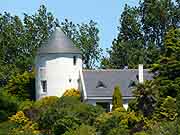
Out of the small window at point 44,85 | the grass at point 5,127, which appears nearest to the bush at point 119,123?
the grass at point 5,127

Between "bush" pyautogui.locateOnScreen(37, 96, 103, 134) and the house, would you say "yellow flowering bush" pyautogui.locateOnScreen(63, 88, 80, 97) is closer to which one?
the house

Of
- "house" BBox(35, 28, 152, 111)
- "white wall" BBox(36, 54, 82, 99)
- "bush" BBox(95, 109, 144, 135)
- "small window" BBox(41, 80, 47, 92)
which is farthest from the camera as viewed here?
"small window" BBox(41, 80, 47, 92)

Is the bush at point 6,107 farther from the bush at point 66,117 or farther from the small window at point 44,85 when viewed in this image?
the small window at point 44,85

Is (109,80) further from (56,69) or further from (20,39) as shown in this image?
(20,39)

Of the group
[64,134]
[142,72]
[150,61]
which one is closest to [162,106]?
[64,134]

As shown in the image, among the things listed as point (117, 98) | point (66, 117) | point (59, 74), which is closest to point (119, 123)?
point (66, 117)

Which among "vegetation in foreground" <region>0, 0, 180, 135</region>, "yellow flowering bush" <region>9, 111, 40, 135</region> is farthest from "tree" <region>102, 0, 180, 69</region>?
"yellow flowering bush" <region>9, 111, 40, 135</region>

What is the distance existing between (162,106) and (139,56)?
3120cm

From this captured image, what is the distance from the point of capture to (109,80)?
59.3 meters

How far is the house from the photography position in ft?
191

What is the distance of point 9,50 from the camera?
239ft

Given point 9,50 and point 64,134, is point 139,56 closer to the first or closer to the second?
point 9,50

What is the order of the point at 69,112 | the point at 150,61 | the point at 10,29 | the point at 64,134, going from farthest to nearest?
the point at 10,29 < the point at 150,61 < the point at 69,112 < the point at 64,134

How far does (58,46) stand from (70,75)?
2.49m
